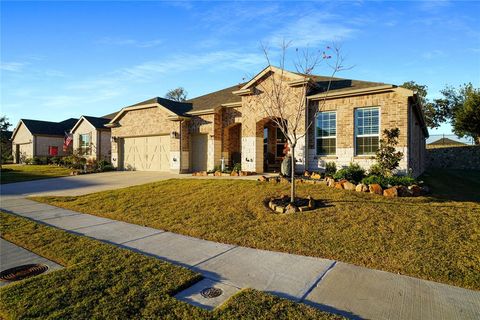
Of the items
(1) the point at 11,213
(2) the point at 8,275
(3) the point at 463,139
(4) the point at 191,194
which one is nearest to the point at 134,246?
(2) the point at 8,275

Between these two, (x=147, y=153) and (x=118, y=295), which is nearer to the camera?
(x=118, y=295)

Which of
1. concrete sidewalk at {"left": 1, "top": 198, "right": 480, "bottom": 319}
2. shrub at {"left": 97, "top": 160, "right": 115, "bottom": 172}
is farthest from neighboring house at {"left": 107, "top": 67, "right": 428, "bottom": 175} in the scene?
concrete sidewalk at {"left": 1, "top": 198, "right": 480, "bottom": 319}

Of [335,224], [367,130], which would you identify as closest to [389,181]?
[367,130]

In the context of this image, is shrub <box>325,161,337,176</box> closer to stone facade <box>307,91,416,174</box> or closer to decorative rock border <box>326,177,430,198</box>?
stone facade <box>307,91,416,174</box>

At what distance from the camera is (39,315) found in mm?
3480

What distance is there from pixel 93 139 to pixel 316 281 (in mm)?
26805

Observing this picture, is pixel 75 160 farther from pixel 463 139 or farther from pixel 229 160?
pixel 463 139

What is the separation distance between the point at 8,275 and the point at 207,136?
15.1 meters

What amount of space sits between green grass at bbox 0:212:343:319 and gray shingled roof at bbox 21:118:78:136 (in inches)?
1381

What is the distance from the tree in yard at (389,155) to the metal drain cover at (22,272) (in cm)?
1127

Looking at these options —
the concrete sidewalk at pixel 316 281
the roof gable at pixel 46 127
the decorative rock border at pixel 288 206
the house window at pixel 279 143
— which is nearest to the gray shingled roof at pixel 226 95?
the house window at pixel 279 143

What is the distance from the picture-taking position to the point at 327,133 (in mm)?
14797

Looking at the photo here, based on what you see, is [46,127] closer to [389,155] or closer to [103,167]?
[103,167]

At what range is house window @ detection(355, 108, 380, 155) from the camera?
44.3ft
